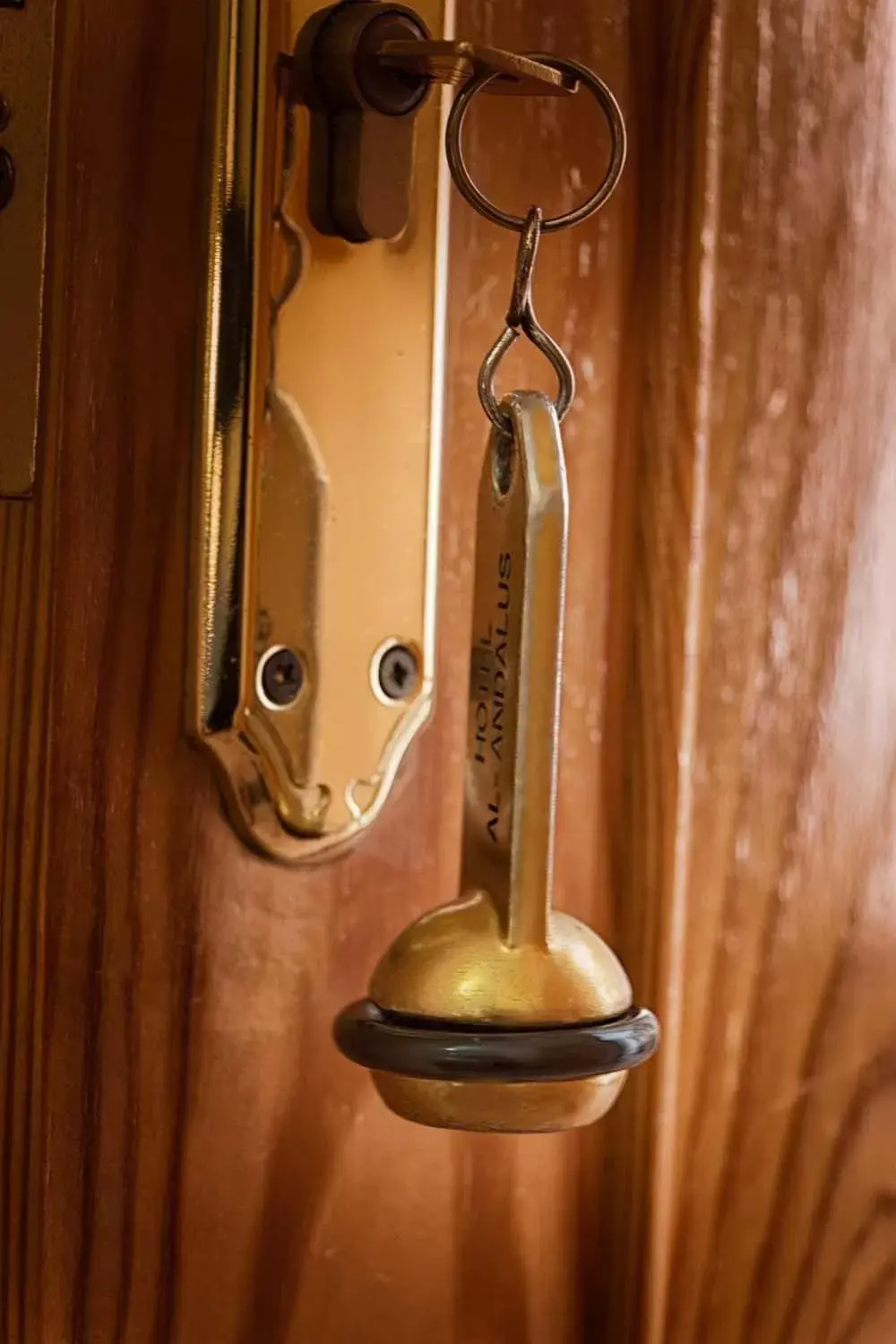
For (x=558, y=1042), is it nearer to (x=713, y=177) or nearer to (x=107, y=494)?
(x=107, y=494)

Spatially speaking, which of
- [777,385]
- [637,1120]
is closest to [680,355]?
[777,385]

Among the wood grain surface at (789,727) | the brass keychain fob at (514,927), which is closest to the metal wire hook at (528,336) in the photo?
the brass keychain fob at (514,927)

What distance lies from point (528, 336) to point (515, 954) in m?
0.16

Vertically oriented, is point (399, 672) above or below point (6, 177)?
below

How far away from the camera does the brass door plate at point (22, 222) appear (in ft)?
1.28

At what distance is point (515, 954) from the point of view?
37 cm

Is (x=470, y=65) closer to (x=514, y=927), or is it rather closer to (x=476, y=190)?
(x=476, y=190)

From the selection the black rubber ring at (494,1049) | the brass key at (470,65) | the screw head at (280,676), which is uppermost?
the brass key at (470,65)

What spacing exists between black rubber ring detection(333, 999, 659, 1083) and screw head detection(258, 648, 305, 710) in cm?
10

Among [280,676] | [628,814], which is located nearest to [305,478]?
[280,676]

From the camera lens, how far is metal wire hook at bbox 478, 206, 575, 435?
0.38 metres

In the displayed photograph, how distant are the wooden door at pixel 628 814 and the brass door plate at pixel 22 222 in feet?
0.08

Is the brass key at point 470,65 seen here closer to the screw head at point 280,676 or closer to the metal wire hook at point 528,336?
the metal wire hook at point 528,336

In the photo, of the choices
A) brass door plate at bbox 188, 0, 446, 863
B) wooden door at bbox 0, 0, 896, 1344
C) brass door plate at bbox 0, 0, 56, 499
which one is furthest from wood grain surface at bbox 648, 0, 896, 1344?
brass door plate at bbox 0, 0, 56, 499
